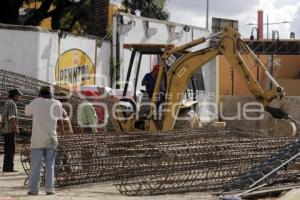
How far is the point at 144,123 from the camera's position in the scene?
50.6 feet

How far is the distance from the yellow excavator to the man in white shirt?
5.55 m

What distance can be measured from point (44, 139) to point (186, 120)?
644cm

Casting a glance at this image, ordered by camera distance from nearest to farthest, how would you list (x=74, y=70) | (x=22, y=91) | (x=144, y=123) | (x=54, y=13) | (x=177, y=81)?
(x=177, y=81) → (x=144, y=123) → (x=22, y=91) → (x=74, y=70) → (x=54, y=13)

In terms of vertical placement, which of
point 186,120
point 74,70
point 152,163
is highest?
point 74,70

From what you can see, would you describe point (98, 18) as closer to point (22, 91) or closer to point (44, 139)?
point (22, 91)

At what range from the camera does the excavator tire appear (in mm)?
15531

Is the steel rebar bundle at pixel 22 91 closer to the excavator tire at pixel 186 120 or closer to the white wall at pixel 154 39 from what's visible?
the excavator tire at pixel 186 120

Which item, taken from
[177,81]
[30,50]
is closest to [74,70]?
[30,50]

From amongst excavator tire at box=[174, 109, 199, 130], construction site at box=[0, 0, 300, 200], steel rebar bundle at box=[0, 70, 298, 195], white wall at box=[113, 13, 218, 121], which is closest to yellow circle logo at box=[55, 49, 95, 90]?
construction site at box=[0, 0, 300, 200]

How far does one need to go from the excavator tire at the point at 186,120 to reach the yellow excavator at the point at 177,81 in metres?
0.06

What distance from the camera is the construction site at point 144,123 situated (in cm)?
1055

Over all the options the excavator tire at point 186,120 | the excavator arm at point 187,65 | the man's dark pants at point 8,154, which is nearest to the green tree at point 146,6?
the excavator tire at point 186,120

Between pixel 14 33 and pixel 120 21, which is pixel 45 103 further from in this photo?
pixel 120 21

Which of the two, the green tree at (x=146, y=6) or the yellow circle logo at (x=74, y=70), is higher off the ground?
the green tree at (x=146, y=6)
